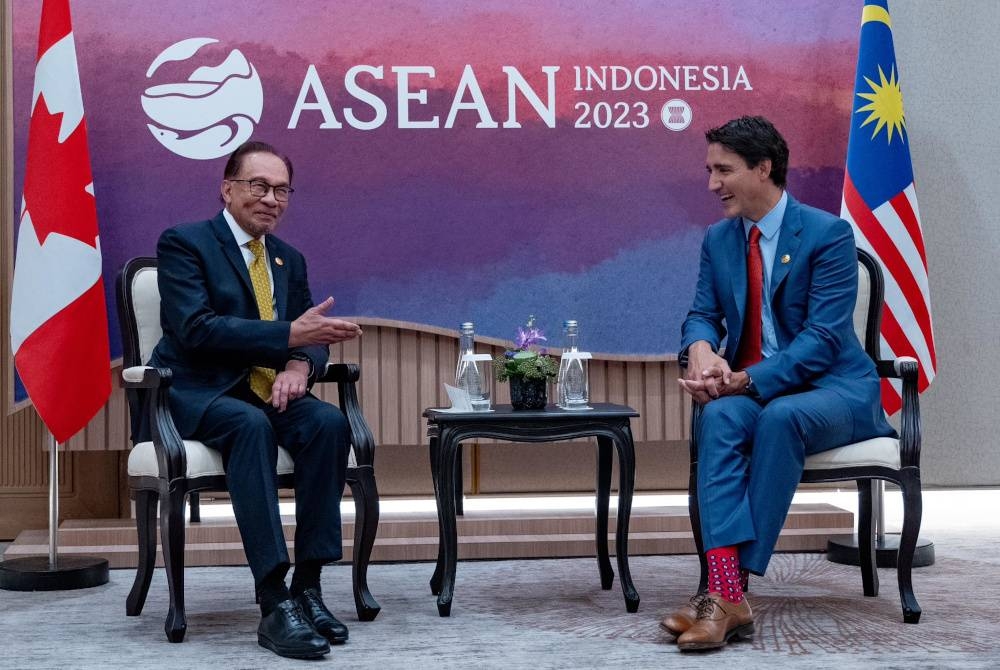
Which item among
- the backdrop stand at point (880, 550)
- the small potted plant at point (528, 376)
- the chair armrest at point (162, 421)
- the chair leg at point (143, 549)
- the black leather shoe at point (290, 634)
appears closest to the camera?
the black leather shoe at point (290, 634)

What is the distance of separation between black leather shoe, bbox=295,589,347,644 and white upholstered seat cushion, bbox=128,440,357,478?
1.05 ft

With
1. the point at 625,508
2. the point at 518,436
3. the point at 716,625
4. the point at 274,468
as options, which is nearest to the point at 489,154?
the point at 518,436

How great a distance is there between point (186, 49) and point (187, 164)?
0.41 m

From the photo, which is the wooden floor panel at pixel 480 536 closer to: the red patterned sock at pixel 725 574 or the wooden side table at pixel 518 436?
the wooden side table at pixel 518 436

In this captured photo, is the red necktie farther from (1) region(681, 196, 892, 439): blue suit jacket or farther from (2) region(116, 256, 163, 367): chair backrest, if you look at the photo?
(2) region(116, 256, 163, 367): chair backrest

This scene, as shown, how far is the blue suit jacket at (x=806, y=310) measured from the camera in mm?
2939

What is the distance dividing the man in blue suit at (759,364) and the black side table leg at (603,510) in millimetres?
457

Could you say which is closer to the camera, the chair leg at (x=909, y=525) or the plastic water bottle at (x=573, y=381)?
the chair leg at (x=909, y=525)

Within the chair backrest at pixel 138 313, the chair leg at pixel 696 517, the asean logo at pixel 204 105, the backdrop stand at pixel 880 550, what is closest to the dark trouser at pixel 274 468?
the chair backrest at pixel 138 313

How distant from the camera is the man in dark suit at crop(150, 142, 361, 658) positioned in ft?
8.87

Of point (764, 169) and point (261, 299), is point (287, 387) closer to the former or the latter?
point (261, 299)

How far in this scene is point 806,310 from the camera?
3.07 metres

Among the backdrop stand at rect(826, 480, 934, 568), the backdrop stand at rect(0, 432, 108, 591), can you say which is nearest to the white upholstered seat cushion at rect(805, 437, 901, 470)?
the backdrop stand at rect(826, 480, 934, 568)

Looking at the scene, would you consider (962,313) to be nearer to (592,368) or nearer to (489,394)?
(592,368)
